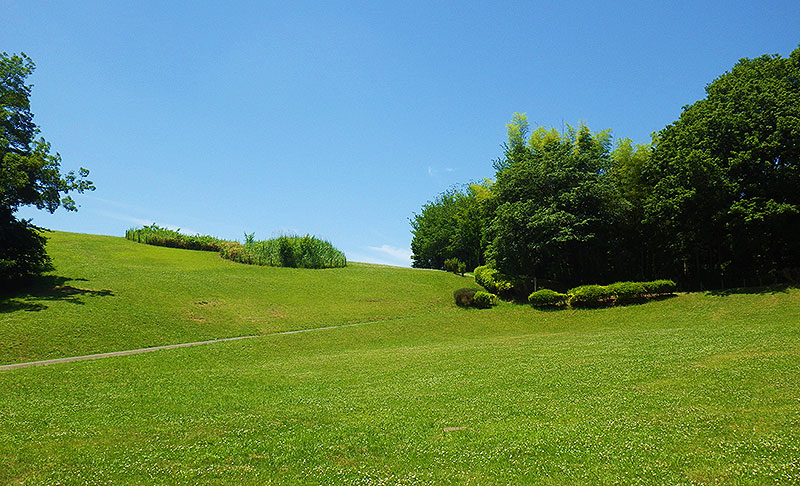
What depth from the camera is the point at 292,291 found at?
123 ft

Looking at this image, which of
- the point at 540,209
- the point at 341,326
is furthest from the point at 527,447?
the point at 540,209

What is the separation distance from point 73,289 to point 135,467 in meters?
28.3

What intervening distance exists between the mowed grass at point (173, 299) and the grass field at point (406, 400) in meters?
0.27

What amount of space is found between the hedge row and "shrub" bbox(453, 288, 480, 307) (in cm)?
579

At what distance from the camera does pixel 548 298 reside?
32656mm

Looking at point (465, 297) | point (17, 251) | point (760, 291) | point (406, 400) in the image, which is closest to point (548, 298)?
point (465, 297)

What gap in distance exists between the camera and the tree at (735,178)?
27.9 meters

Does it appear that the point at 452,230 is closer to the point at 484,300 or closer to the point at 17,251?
the point at 484,300

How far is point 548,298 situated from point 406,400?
2370 centimetres

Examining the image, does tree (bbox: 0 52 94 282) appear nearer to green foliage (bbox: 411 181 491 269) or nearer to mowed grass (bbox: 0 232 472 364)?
mowed grass (bbox: 0 232 472 364)

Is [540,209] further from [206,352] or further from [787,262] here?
[206,352]

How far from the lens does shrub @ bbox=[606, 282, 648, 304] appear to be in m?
30.6

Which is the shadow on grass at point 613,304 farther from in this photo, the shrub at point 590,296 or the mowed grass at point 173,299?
the mowed grass at point 173,299

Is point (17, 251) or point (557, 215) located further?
point (557, 215)
